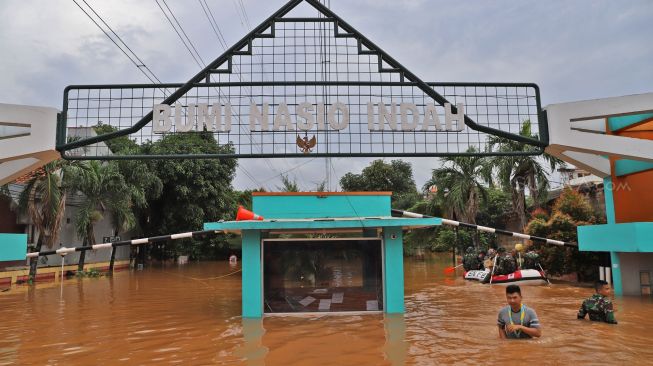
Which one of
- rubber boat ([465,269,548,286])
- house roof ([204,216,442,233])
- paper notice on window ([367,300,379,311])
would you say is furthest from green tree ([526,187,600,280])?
paper notice on window ([367,300,379,311])

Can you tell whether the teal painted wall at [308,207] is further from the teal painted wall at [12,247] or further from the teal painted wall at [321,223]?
the teal painted wall at [12,247]

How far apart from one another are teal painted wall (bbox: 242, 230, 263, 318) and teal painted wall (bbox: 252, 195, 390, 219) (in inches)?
44.6

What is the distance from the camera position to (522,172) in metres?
26.6

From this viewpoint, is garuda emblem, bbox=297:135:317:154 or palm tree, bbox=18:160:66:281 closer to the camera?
garuda emblem, bbox=297:135:317:154

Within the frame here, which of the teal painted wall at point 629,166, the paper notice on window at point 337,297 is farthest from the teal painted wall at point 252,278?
the teal painted wall at point 629,166

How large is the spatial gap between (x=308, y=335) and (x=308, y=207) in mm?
4096

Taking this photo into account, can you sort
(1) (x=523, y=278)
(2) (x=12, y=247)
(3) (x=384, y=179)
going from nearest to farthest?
(2) (x=12, y=247), (1) (x=523, y=278), (3) (x=384, y=179)

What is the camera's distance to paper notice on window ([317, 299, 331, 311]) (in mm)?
12109

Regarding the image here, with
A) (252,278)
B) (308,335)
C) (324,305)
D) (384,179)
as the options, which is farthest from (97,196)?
(384,179)

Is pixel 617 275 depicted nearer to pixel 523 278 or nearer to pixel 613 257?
pixel 613 257

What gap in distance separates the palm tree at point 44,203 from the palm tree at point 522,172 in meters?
22.3

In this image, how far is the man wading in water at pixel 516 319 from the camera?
7184 millimetres

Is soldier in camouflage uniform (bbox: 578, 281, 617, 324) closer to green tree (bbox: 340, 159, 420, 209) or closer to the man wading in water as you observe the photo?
the man wading in water

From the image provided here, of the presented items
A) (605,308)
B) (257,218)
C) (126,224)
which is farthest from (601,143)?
(126,224)
